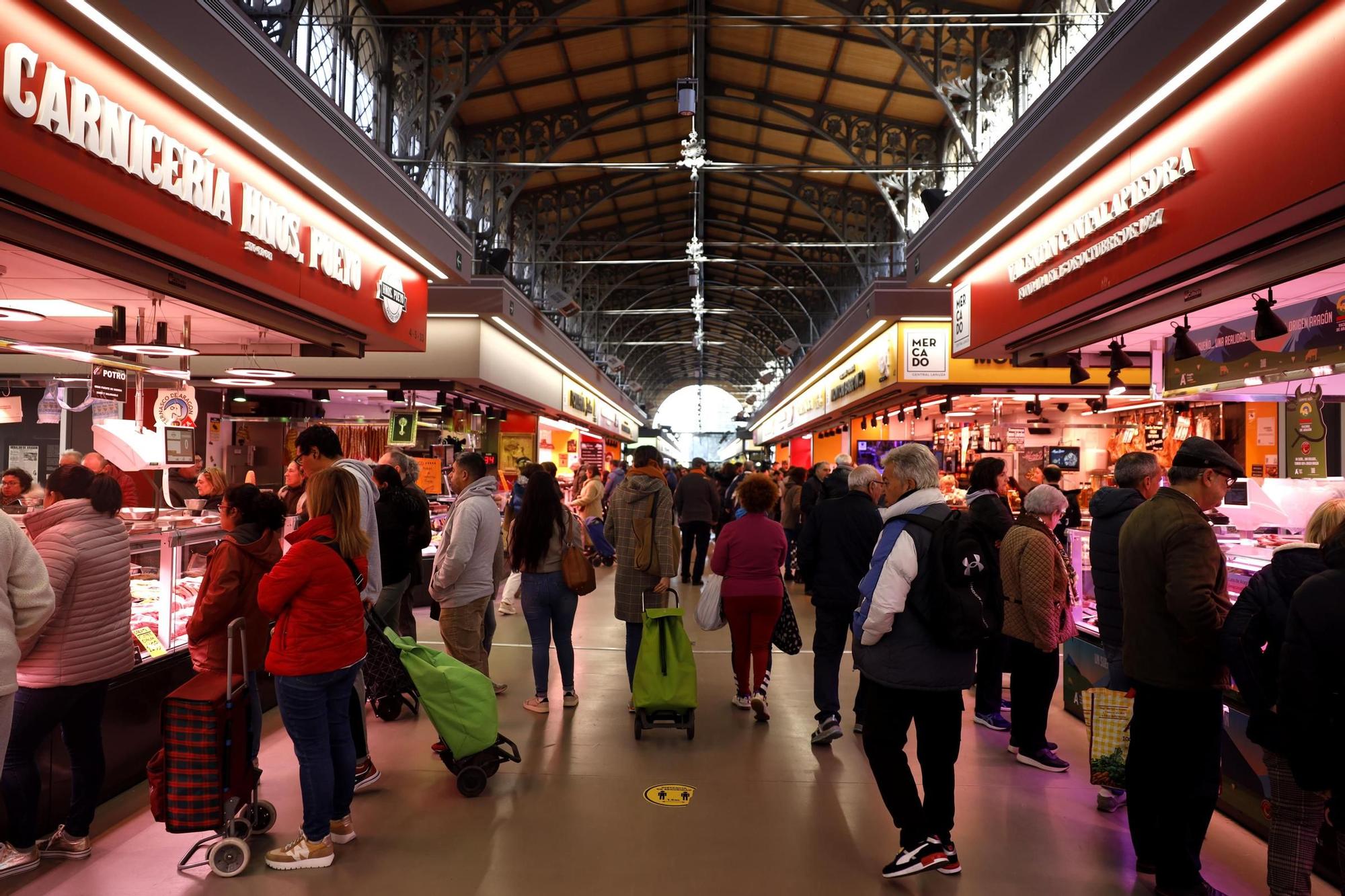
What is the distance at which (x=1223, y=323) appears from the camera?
6.29 meters

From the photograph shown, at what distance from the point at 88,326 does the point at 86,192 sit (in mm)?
4003

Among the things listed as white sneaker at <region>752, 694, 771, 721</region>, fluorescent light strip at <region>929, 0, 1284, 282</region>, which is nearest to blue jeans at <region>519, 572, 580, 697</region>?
white sneaker at <region>752, 694, 771, 721</region>

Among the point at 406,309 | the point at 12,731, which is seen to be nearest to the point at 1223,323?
the point at 406,309

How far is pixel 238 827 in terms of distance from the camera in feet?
10.4

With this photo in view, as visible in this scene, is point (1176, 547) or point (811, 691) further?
point (811, 691)

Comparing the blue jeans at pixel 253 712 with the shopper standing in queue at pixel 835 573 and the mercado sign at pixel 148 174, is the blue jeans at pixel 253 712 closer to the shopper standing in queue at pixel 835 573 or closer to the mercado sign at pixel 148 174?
the mercado sign at pixel 148 174

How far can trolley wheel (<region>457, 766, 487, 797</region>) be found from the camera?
3.82 metres

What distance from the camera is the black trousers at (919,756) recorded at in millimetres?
3098

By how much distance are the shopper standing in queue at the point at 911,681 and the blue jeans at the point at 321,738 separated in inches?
80.8

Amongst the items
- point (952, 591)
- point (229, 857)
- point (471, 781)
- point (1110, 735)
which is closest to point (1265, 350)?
point (1110, 735)

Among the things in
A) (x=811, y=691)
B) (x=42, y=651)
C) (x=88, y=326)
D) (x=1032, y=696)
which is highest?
(x=88, y=326)

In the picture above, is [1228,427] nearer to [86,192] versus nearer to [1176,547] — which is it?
[1176,547]

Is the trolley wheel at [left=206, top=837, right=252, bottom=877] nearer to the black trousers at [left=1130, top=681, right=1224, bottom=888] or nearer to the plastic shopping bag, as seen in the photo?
the plastic shopping bag

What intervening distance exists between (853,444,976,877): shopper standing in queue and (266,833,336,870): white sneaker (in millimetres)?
2153
